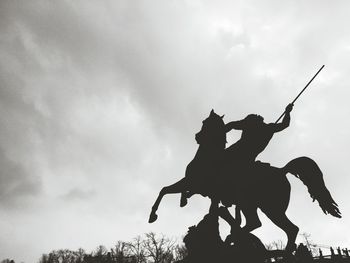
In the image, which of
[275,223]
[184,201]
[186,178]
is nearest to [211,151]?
[186,178]

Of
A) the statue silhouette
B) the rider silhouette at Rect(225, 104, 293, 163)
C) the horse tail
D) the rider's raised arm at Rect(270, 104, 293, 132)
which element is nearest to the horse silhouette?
the horse tail

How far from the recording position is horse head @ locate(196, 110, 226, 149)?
4833 mm

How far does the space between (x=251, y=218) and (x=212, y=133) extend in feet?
4.99

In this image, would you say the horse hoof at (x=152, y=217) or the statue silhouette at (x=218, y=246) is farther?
the horse hoof at (x=152, y=217)

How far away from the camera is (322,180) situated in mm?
4246

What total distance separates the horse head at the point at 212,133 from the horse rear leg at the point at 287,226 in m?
1.40

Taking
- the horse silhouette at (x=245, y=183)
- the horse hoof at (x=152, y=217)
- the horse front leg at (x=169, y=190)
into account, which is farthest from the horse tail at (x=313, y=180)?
the horse hoof at (x=152, y=217)

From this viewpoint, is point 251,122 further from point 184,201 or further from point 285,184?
point 184,201

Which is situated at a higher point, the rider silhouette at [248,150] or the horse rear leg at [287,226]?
the rider silhouette at [248,150]

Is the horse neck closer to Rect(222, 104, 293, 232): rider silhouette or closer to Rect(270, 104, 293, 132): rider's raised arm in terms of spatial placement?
Rect(222, 104, 293, 232): rider silhouette

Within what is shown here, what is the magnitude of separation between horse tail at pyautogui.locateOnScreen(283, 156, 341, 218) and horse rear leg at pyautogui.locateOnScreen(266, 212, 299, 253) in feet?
1.71

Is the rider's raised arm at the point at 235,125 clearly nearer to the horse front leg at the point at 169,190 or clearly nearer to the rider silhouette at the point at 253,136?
the rider silhouette at the point at 253,136

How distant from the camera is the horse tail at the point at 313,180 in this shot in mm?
4116

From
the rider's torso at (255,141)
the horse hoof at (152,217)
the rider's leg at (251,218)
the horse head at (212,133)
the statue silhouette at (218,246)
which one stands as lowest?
the statue silhouette at (218,246)
